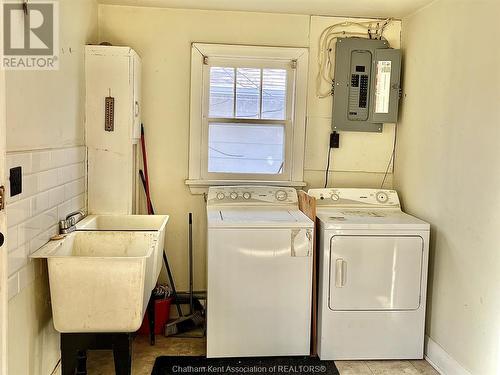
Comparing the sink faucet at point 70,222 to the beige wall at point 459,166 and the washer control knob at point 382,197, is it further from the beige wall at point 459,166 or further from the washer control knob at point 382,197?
the beige wall at point 459,166

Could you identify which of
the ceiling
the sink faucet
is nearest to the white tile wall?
the sink faucet

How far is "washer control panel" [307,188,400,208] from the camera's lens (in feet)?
11.0

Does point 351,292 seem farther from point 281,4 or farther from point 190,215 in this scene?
point 281,4

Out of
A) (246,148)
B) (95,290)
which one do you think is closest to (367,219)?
(246,148)

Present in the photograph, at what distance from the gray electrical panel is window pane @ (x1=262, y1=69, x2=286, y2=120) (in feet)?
1.26

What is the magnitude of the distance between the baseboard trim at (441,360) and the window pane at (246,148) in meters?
1.56

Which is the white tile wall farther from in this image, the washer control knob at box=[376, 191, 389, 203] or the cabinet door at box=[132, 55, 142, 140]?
the washer control knob at box=[376, 191, 389, 203]

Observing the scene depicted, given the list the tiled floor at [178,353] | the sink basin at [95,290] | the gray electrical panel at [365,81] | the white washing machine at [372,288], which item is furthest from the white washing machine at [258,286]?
the gray electrical panel at [365,81]

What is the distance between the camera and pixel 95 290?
2.08m

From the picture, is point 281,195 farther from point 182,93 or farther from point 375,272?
point 182,93

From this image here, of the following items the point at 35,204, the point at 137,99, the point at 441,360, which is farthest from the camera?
the point at 137,99

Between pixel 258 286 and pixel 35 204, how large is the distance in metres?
1.34

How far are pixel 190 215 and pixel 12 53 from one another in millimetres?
1720

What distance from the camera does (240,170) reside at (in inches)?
136
